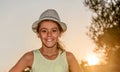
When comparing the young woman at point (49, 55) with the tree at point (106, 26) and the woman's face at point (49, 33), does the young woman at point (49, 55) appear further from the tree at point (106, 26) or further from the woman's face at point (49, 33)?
the tree at point (106, 26)

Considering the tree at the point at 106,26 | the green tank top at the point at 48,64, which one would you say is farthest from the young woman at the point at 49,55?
the tree at the point at 106,26

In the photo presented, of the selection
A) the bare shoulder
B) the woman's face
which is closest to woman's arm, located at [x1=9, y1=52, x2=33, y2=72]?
the woman's face

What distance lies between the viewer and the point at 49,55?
4.38m

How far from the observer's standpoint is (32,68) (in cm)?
425

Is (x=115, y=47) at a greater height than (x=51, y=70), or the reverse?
(x=51, y=70)

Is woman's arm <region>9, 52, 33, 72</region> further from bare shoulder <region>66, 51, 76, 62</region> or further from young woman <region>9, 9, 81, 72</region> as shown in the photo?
bare shoulder <region>66, 51, 76, 62</region>

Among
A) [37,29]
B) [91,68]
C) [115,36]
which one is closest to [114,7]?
[115,36]

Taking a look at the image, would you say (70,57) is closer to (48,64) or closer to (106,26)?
(48,64)

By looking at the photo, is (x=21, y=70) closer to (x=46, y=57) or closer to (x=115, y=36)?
(x=46, y=57)

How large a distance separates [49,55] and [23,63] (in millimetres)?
315

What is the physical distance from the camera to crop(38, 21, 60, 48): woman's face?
4242 mm

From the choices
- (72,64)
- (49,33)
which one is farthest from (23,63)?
(72,64)

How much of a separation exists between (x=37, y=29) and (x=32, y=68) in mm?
457

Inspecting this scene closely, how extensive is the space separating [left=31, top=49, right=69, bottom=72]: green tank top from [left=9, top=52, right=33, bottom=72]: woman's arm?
0.05 meters
